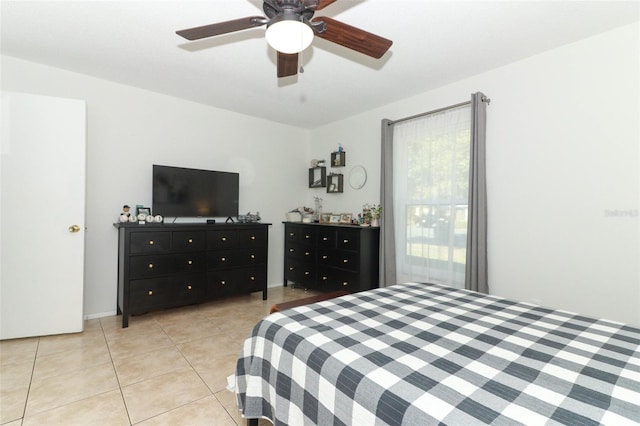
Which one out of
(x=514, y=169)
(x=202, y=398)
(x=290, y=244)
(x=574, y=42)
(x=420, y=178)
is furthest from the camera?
(x=290, y=244)

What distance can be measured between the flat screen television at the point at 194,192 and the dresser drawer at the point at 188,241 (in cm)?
36

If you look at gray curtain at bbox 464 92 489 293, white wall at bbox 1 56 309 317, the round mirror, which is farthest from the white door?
gray curtain at bbox 464 92 489 293

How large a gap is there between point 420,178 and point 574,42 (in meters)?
1.64

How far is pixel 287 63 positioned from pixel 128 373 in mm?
2426

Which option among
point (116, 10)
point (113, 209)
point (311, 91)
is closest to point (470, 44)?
point (311, 91)

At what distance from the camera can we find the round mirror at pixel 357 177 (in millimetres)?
4111

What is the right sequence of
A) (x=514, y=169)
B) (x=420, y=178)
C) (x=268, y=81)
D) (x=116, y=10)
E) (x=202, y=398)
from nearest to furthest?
(x=202, y=398) → (x=116, y=10) → (x=514, y=169) → (x=268, y=81) → (x=420, y=178)

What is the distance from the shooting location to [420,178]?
3389mm

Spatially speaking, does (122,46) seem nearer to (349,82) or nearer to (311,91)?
(311,91)

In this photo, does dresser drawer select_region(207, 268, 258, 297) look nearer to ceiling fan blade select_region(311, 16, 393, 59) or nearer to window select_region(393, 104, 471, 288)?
window select_region(393, 104, 471, 288)

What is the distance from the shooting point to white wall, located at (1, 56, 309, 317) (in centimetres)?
310

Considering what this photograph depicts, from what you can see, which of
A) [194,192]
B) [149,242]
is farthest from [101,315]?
[194,192]

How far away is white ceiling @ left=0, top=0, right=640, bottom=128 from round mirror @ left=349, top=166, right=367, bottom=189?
95cm

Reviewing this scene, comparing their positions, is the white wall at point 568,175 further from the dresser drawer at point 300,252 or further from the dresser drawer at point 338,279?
the dresser drawer at point 300,252
